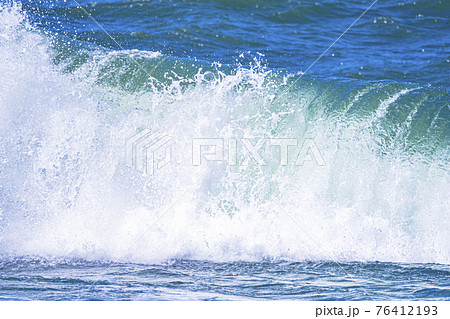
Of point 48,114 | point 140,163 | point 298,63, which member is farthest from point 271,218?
point 298,63

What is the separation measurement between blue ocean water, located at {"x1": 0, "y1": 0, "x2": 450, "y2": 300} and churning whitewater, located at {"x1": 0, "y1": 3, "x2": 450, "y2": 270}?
0.01 meters

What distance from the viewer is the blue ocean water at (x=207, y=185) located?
4289mm

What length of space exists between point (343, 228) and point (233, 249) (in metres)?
1.01

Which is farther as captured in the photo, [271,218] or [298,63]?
[298,63]

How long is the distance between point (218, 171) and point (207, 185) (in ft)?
0.59

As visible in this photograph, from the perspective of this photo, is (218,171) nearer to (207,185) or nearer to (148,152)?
(207,185)

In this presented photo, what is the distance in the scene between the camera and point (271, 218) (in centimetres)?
512

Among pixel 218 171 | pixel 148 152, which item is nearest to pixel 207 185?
pixel 218 171

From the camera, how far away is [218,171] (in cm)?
548

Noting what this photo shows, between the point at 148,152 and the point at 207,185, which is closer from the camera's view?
the point at 207,185

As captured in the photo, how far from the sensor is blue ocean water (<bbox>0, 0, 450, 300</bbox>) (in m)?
4.29
